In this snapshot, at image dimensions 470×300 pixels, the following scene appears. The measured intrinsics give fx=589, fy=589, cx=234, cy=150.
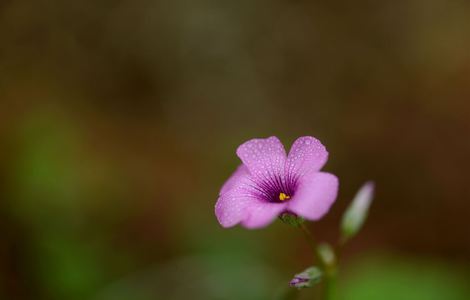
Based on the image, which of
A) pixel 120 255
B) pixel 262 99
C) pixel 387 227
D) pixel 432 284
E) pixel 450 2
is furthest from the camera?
pixel 450 2

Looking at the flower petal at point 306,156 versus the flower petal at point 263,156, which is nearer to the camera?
the flower petal at point 306,156

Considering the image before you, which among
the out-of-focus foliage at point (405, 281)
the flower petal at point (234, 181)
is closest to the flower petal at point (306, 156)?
the flower petal at point (234, 181)

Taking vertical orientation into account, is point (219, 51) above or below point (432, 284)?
above

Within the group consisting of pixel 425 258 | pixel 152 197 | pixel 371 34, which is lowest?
pixel 425 258

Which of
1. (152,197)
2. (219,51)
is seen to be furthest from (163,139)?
(219,51)

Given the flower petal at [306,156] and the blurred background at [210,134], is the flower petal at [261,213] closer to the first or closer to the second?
the flower petal at [306,156]

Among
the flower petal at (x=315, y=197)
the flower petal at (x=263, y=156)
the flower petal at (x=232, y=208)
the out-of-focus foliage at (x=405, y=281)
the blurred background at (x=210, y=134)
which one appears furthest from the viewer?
the blurred background at (x=210, y=134)

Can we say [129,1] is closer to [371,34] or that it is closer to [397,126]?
[371,34]
